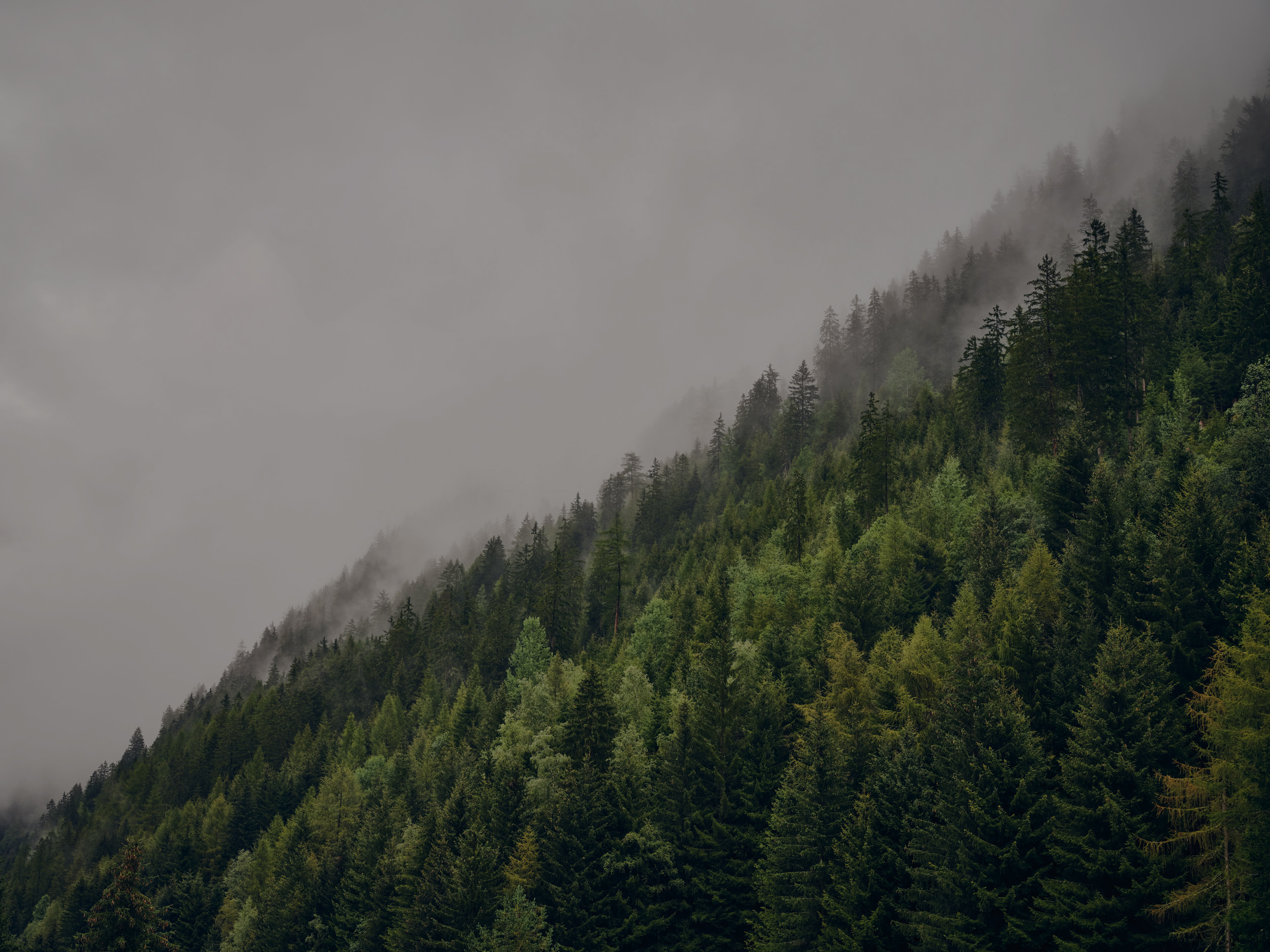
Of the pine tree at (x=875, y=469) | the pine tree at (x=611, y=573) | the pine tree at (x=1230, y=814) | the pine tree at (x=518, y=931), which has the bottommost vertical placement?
the pine tree at (x=1230, y=814)

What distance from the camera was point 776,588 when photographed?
67375 millimetres

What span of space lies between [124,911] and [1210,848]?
49.3m

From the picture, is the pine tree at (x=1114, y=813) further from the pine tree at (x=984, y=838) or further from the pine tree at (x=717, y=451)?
the pine tree at (x=717, y=451)

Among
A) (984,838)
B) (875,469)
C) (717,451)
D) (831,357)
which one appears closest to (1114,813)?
(984,838)

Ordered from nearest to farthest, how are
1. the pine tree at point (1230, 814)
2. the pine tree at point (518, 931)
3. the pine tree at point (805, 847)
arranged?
the pine tree at point (1230, 814) < the pine tree at point (805, 847) < the pine tree at point (518, 931)

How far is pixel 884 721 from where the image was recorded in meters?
39.3

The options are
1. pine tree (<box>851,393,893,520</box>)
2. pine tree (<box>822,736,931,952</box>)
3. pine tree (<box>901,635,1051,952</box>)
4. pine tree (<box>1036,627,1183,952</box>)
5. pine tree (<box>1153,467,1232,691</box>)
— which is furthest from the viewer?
pine tree (<box>851,393,893,520</box>)

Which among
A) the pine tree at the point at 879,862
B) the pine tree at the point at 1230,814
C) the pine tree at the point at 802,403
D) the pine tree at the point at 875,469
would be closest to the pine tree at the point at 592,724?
the pine tree at the point at 879,862

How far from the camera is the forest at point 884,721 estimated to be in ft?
88.3

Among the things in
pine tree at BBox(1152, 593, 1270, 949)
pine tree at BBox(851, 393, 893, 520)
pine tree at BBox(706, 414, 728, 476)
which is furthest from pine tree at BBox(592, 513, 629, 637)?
pine tree at BBox(1152, 593, 1270, 949)

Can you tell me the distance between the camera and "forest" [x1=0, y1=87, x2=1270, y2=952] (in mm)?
26922

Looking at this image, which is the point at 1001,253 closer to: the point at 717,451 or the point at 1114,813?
the point at 717,451

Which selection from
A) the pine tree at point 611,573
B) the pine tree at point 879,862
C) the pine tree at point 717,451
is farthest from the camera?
the pine tree at point 717,451

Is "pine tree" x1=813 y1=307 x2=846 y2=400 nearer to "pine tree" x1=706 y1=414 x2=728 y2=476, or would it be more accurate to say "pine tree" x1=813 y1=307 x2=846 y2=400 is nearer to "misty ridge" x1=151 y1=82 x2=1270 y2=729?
"misty ridge" x1=151 y1=82 x2=1270 y2=729
